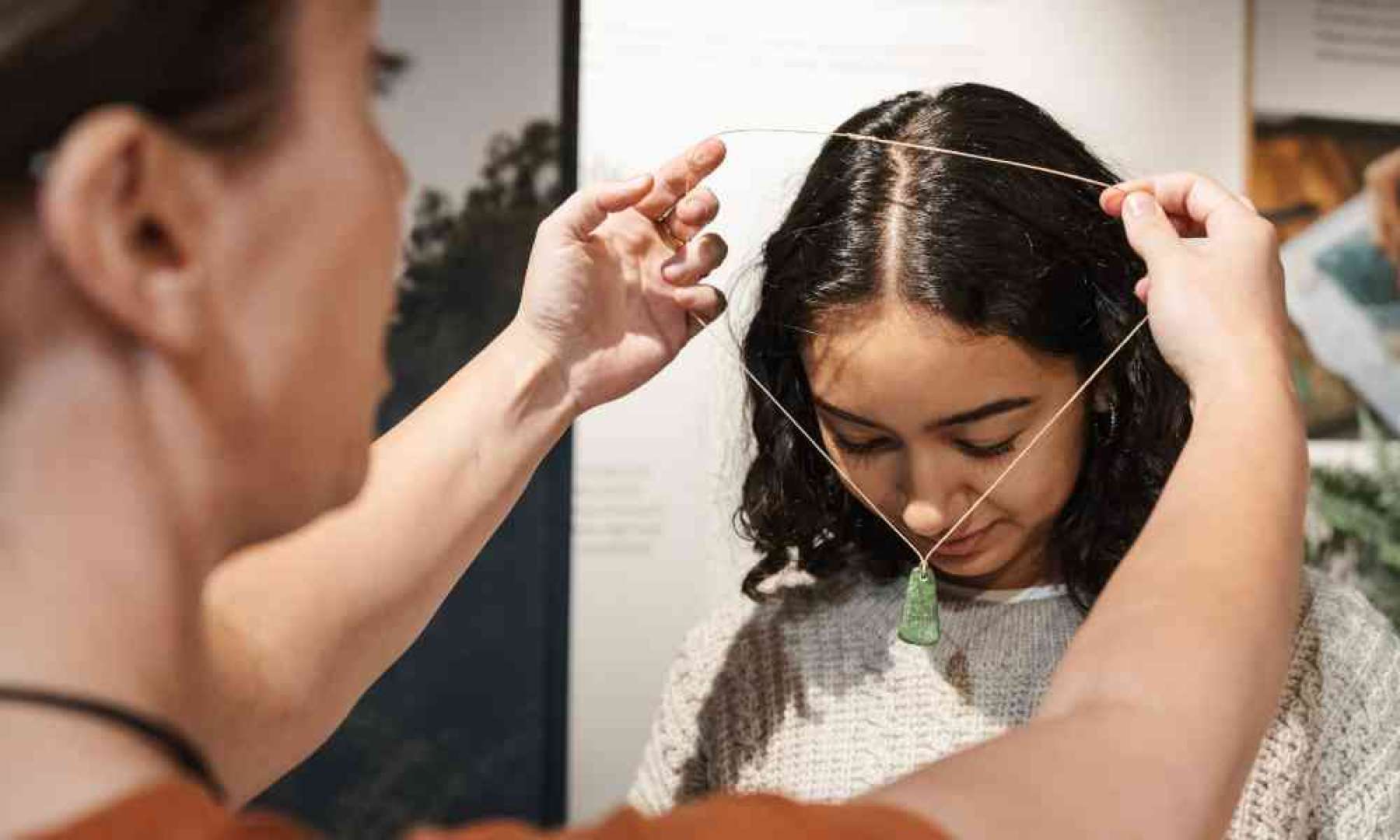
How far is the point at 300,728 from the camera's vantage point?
40.6 inches

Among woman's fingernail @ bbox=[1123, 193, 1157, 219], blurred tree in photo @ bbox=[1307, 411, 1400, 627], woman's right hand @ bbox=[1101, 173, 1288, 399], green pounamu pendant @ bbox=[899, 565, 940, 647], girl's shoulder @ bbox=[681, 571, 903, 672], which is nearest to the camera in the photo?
woman's right hand @ bbox=[1101, 173, 1288, 399]

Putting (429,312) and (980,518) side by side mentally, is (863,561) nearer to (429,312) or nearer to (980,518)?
(980,518)

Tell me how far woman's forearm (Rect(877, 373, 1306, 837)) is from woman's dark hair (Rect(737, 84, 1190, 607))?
358 mm

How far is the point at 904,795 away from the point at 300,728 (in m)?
0.52

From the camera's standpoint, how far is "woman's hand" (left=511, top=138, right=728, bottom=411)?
1.24 m

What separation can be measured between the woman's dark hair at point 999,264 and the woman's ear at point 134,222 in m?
0.76

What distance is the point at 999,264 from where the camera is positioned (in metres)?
1.25

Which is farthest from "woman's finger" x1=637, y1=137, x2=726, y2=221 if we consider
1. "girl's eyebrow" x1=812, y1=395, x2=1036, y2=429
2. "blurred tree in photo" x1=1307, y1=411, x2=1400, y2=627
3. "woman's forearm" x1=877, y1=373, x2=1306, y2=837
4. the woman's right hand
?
"blurred tree in photo" x1=1307, y1=411, x2=1400, y2=627

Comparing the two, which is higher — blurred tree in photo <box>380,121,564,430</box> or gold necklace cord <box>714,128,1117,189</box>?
gold necklace cord <box>714,128,1117,189</box>

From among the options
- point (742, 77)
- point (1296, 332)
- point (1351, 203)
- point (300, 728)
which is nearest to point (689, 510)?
point (742, 77)

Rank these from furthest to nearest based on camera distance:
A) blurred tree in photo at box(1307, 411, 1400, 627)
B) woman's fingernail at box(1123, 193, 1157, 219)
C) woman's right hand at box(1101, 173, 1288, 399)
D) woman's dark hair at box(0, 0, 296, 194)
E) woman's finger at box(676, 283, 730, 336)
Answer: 1. blurred tree in photo at box(1307, 411, 1400, 627)
2. woman's finger at box(676, 283, 730, 336)
3. woman's fingernail at box(1123, 193, 1157, 219)
4. woman's right hand at box(1101, 173, 1288, 399)
5. woman's dark hair at box(0, 0, 296, 194)

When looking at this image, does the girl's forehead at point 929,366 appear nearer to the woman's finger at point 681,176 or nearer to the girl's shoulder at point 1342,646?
the woman's finger at point 681,176

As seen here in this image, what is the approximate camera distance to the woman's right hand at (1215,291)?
3.04ft

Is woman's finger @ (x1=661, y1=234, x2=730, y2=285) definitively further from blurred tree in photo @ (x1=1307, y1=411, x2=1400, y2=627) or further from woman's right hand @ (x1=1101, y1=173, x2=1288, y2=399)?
blurred tree in photo @ (x1=1307, y1=411, x2=1400, y2=627)
